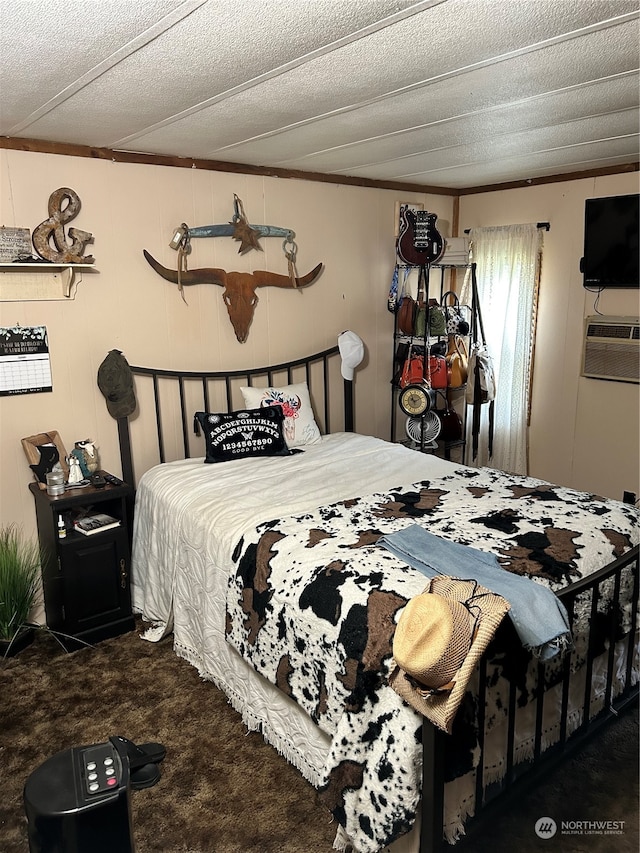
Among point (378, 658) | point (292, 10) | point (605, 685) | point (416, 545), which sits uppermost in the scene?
point (292, 10)

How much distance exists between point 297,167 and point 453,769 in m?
3.23

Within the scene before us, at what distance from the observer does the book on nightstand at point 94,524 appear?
3023mm

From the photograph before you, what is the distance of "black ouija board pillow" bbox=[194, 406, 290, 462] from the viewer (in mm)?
3459

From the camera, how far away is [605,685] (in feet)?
7.36

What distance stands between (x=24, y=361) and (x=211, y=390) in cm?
104

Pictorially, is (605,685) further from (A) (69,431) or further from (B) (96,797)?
(A) (69,431)

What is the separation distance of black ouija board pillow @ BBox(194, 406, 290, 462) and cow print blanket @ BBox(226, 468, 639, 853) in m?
0.85

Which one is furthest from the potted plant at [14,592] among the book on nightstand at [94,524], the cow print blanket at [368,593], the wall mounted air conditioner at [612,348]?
the wall mounted air conditioner at [612,348]

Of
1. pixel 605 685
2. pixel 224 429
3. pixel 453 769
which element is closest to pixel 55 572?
pixel 224 429

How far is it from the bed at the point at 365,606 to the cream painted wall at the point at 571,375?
1275mm

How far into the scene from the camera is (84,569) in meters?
3.00

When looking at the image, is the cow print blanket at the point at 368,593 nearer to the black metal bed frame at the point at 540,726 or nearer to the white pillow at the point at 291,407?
the black metal bed frame at the point at 540,726

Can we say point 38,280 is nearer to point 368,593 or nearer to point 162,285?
point 162,285

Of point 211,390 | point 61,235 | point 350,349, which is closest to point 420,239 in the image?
point 350,349
